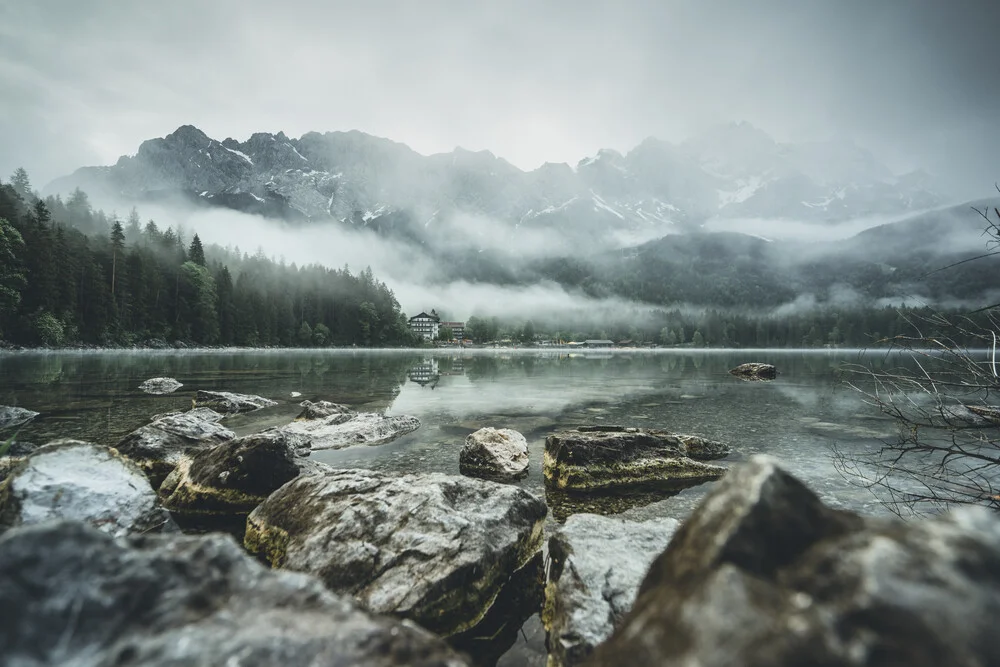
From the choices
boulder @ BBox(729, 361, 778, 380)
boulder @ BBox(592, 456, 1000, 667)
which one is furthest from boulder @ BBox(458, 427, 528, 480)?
boulder @ BBox(729, 361, 778, 380)

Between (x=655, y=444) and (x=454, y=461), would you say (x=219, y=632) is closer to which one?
(x=454, y=461)

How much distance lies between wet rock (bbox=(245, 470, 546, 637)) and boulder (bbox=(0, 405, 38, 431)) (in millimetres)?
15938

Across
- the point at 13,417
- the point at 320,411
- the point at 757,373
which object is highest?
the point at 13,417

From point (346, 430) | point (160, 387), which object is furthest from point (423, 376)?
point (346, 430)

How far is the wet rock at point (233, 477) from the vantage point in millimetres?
9148

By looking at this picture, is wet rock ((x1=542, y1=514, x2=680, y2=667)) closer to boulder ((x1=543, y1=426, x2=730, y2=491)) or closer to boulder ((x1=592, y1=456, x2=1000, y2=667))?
boulder ((x1=592, y1=456, x2=1000, y2=667))

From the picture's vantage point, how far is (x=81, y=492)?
6.42 meters

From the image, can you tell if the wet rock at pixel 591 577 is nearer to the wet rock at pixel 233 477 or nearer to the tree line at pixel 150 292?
the wet rock at pixel 233 477

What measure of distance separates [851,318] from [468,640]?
25877 cm

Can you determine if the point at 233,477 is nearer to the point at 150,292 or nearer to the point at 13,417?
the point at 13,417

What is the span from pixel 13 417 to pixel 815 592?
25138 millimetres

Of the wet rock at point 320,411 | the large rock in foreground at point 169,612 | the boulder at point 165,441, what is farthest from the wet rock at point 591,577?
the wet rock at point 320,411

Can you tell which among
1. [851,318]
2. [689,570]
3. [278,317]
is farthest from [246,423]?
[851,318]

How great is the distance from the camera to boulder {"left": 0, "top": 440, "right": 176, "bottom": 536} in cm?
582
